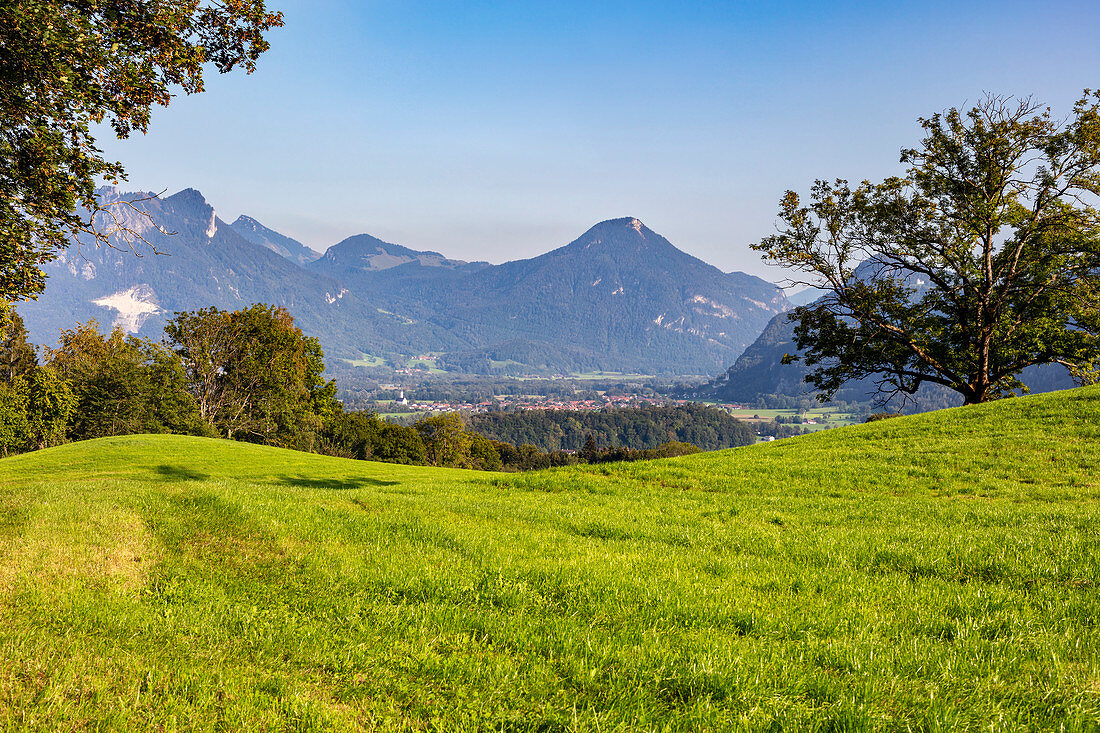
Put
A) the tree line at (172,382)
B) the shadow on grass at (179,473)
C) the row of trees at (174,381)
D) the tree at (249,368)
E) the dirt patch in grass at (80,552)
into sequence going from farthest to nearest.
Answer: the tree at (249,368) → the row of trees at (174,381) → the tree line at (172,382) → the shadow on grass at (179,473) → the dirt patch in grass at (80,552)

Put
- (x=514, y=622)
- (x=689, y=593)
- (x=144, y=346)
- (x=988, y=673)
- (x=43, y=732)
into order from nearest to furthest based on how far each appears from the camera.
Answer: (x=43, y=732)
(x=988, y=673)
(x=514, y=622)
(x=689, y=593)
(x=144, y=346)

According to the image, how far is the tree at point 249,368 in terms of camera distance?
190 ft

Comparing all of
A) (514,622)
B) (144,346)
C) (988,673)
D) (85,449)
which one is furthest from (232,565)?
(144,346)

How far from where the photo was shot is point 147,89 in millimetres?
Answer: 10633

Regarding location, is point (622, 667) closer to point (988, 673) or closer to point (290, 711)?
point (290, 711)

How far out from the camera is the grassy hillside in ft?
13.9

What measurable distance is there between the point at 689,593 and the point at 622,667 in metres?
2.12

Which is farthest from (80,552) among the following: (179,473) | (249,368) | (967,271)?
(249,368)

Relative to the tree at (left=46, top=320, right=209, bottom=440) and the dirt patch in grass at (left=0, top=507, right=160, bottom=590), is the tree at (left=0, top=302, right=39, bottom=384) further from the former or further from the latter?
the dirt patch in grass at (left=0, top=507, right=160, bottom=590)

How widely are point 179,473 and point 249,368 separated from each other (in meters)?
40.9

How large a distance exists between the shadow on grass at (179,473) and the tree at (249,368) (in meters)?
36.8

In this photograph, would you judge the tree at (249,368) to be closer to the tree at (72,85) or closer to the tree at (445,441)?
the tree at (445,441)

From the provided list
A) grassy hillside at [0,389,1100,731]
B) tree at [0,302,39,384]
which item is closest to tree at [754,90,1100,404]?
grassy hillside at [0,389,1100,731]

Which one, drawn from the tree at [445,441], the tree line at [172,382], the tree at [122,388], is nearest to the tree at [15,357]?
the tree line at [172,382]
